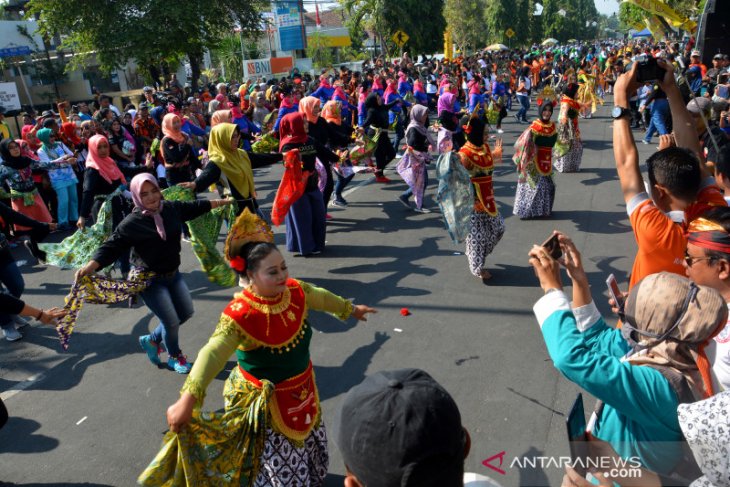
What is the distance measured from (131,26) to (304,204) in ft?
66.6

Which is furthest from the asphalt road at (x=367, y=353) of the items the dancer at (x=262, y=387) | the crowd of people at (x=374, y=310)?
the dancer at (x=262, y=387)

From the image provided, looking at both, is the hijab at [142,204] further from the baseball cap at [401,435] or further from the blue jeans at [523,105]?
the blue jeans at [523,105]

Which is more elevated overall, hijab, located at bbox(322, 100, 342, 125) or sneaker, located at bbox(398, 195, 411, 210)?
hijab, located at bbox(322, 100, 342, 125)

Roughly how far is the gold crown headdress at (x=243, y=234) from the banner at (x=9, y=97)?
2129 cm

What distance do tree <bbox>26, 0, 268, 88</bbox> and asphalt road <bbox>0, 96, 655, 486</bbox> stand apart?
58.4 ft

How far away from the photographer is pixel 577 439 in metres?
2.23

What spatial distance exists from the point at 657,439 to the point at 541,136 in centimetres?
706

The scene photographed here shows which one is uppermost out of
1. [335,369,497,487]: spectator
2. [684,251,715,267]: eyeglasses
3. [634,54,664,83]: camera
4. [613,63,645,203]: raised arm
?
[634,54,664,83]: camera

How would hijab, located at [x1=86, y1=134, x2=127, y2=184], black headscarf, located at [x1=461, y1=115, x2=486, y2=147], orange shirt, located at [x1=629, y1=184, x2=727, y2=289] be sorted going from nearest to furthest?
orange shirt, located at [x1=629, y1=184, x2=727, y2=289] < black headscarf, located at [x1=461, y1=115, x2=486, y2=147] < hijab, located at [x1=86, y1=134, x2=127, y2=184]

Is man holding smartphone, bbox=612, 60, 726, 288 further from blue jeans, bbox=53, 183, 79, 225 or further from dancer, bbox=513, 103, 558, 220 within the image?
blue jeans, bbox=53, 183, 79, 225

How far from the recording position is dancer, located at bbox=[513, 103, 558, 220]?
8453 millimetres

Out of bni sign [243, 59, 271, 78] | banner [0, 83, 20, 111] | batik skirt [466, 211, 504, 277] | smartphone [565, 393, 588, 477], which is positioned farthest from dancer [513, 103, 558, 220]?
bni sign [243, 59, 271, 78]

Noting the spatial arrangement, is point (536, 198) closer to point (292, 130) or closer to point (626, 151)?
point (292, 130)

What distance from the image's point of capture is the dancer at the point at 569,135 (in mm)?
11094
